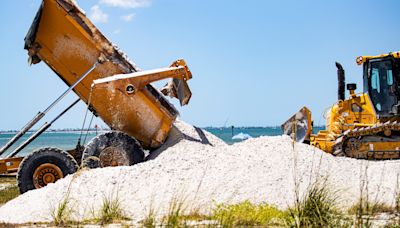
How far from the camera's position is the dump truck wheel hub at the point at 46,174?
38.0 feet

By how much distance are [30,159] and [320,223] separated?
710 centimetres

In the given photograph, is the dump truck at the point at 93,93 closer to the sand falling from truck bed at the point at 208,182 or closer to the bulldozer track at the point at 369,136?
the sand falling from truck bed at the point at 208,182

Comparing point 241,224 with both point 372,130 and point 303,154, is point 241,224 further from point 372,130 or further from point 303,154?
point 372,130

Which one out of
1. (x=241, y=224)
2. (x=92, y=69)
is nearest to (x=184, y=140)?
(x=92, y=69)

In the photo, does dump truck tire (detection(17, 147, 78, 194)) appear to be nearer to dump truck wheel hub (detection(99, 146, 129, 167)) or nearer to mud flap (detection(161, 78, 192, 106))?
dump truck wheel hub (detection(99, 146, 129, 167))

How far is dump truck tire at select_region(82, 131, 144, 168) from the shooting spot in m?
11.9

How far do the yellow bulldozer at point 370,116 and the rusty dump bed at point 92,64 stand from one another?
3774 millimetres

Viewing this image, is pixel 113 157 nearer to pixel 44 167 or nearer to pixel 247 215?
pixel 44 167

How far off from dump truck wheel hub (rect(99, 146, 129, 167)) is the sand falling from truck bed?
0.99m

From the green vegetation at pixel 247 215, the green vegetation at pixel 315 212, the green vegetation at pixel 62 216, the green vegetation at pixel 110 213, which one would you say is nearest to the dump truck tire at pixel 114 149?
the green vegetation at pixel 110 213

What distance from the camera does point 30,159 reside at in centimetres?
1153

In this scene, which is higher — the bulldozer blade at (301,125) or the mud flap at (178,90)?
the mud flap at (178,90)

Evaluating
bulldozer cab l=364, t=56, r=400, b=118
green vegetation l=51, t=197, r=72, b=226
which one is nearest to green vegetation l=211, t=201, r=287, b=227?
green vegetation l=51, t=197, r=72, b=226

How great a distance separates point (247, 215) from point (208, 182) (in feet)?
7.13
